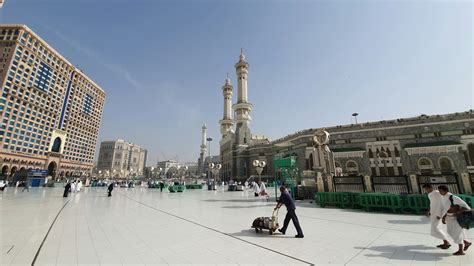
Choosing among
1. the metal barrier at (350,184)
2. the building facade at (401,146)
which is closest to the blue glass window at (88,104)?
the building facade at (401,146)

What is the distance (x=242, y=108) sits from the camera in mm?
51562

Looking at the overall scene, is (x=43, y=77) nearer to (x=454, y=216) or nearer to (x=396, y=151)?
(x=454, y=216)

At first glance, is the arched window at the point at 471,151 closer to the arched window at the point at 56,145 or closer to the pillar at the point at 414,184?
the pillar at the point at 414,184

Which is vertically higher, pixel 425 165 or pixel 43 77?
pixel 43 77

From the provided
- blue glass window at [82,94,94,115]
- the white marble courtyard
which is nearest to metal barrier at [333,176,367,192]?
the white marble courtyard

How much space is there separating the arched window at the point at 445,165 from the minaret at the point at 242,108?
120ft

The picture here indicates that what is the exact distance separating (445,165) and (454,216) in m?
25.1

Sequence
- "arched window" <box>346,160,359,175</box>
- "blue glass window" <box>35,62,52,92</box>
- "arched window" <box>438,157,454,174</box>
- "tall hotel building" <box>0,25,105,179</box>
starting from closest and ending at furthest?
"arched window" <box>438,157,454,174</box>
"arched window" <box>346,160,359,175</box>
"tall hotel building" <box>0,25,105,179</box>
"blue glass window" <box>35,62,52,92</box>

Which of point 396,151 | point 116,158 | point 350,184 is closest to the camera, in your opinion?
point 350,184

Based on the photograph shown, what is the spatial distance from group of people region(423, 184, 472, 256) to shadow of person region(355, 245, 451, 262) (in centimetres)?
34

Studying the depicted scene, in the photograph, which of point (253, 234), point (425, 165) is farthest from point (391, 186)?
point (425, 165)

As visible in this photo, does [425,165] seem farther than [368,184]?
Yes

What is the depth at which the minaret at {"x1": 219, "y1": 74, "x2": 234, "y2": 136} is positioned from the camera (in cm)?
5916

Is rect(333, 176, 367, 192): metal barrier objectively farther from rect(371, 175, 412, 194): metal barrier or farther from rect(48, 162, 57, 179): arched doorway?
rect(48, 162, 57, 179): arched doorway
